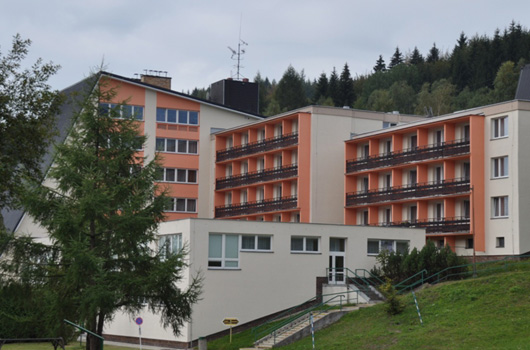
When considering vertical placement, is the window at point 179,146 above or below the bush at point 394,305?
above

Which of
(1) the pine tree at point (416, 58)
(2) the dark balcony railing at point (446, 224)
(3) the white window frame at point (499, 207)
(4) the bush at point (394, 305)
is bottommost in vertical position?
(4) the bush at point (394, 305)

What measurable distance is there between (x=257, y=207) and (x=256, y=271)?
2843 centimetres

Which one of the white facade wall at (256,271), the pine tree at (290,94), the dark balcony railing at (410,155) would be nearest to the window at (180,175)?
the dark balcony railing at (410,155)

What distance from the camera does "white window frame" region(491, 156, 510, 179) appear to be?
5626 centimetres

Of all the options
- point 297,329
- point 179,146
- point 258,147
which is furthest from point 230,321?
point 179,146

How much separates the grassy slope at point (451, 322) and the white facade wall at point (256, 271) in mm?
3228

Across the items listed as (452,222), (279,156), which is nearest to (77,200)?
(452,222)

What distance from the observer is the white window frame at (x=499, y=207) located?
56.1 meters

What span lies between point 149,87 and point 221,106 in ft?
23.0

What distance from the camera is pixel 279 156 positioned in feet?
238

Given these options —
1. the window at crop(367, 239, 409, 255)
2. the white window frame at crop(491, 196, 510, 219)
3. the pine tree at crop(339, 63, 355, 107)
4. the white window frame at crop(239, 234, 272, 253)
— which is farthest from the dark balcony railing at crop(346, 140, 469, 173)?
the pine tree at crop(339, 63, 355, 107)

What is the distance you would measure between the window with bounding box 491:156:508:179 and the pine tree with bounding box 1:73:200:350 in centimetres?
2930

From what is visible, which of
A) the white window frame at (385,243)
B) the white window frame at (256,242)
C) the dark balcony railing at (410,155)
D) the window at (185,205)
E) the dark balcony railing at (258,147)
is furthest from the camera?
the window at (185,205)

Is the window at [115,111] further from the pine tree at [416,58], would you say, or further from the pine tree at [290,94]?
the pine tree at [416,58]
